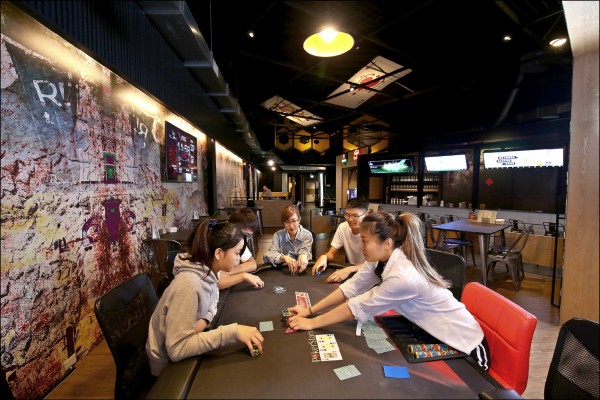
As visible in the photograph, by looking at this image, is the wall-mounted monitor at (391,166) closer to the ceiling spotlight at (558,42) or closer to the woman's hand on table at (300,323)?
the ceiling spotlight at (558,42)

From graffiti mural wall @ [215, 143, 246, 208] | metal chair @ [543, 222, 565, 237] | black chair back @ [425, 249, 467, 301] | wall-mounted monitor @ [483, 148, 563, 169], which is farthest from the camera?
graffiti mural wall @ [215, 143, 246, 208]

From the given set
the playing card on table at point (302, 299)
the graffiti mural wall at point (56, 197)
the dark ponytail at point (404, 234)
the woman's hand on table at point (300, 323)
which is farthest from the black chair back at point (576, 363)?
the graffiti mural wall at point (56, 197)

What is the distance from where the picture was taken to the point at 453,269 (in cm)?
228

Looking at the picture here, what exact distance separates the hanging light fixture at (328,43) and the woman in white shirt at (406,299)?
9.12 feet

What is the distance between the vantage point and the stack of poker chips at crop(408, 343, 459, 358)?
121cm

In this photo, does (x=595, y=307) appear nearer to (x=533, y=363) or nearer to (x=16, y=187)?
(x=533, y=363)

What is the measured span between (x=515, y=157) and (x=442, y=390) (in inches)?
323

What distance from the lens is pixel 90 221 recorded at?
251 centimetres

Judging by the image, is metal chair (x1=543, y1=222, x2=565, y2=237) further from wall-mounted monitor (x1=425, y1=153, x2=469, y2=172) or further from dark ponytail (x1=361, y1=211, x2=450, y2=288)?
dark ponytail (x1=361, y1=211, x2=450, y2=288)

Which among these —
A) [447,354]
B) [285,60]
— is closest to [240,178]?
[285,60]

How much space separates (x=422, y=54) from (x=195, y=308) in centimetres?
565

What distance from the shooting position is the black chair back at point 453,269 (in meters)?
2.23

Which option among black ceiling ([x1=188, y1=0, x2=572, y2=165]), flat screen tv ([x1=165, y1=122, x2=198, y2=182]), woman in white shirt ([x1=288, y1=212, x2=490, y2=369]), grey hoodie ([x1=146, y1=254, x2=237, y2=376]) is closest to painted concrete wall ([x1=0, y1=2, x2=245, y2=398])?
flat screen tv ([x1=165, y1=122, x2=198, y2=182])

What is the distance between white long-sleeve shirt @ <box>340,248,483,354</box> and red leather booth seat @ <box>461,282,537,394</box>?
0.13 metres
